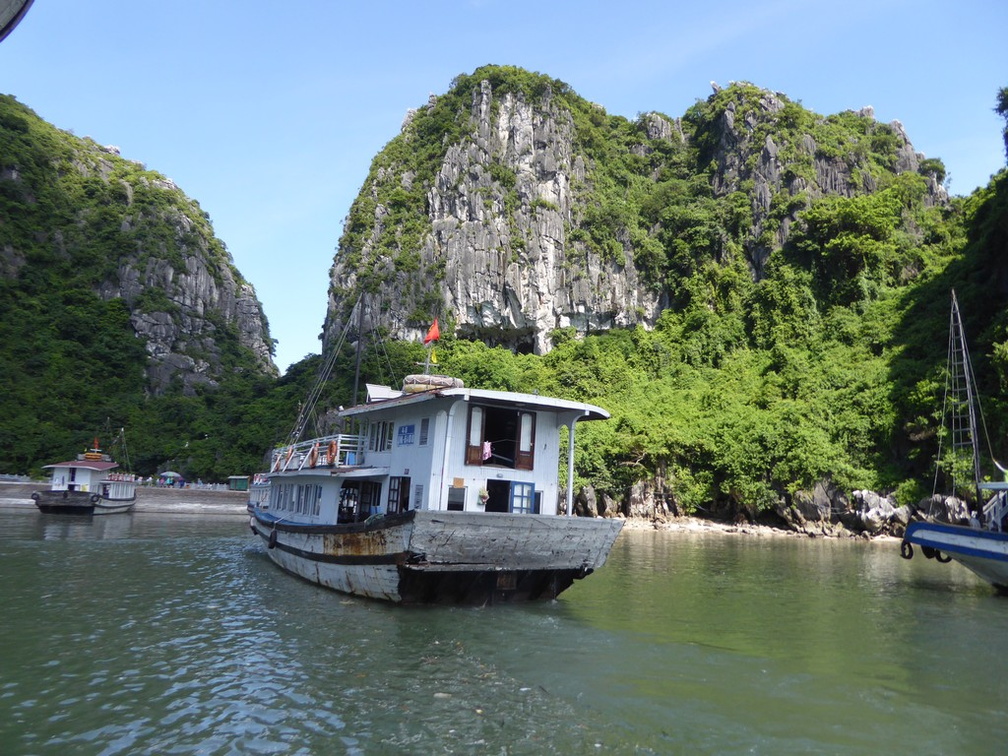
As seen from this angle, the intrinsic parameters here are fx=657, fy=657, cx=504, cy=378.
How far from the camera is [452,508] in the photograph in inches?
595

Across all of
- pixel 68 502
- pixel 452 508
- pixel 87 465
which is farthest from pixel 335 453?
pixel 87 465

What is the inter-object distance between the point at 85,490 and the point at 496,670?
42.0 meters

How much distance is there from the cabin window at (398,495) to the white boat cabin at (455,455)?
2 centimetres

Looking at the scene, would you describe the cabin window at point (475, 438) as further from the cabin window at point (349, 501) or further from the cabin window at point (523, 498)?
the cabin window at point (349, 501)

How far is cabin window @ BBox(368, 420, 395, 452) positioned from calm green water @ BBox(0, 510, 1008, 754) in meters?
4.05

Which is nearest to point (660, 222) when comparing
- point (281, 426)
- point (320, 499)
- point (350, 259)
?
point (350, 259)

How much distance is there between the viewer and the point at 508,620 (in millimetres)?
13375

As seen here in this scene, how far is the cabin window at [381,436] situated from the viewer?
1772 centimetres

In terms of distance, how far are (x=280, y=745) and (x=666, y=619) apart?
9256 millimetres

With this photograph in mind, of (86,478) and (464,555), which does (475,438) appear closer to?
(464,555)

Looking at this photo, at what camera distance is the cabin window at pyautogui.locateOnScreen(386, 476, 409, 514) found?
53.1ft

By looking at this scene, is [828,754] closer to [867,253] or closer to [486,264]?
[867,253]

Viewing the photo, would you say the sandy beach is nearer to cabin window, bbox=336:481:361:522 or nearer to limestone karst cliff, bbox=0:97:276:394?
limestone karst cliff, bbox=0:97:276:394

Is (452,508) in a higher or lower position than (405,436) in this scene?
lower
